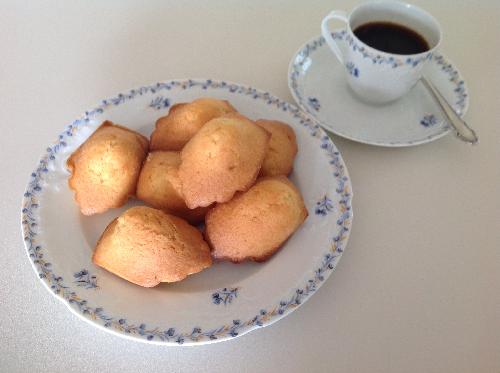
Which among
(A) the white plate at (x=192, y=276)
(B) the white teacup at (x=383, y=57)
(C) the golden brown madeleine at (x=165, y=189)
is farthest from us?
(B) the white teacup at (x=383, y=57)

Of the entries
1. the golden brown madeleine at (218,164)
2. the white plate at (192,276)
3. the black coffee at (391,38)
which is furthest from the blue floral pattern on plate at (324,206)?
the black coffee at (391,38)

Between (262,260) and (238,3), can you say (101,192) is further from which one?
(238,3)

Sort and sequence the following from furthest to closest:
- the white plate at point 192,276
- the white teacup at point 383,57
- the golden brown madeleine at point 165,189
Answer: the white teacup at point 383,57
the golden brown madeleine at point 165,189
the white plate at point 192,276

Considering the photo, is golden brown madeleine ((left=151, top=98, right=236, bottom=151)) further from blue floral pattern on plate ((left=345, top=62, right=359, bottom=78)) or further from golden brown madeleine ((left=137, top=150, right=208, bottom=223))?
blue floral pattern on plate ((left=345, top=62, right=359, bottom=78))

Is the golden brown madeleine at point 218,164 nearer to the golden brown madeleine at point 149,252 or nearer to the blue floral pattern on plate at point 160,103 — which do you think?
the golden brown madeleine at point 149,252

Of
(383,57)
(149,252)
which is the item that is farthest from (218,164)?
(383,57)

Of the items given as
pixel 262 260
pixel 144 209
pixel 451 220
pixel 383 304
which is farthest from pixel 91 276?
pixel 451 220
